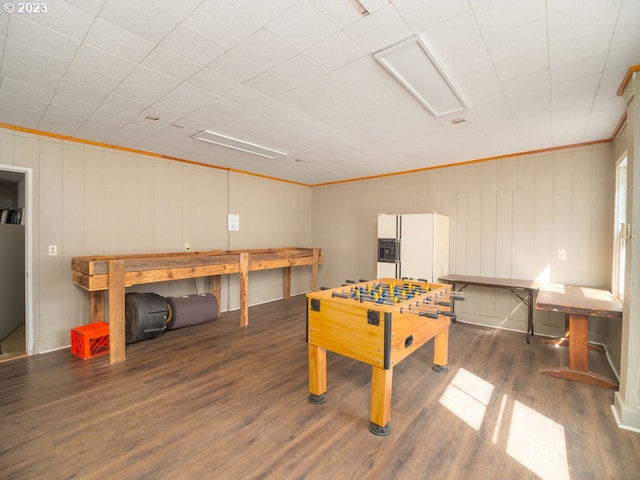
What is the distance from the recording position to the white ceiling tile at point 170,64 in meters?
1.99

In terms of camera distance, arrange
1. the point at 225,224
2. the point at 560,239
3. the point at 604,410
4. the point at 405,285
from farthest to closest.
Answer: the point at 225,224 < the point at 560,239 < the point at 405,285 < the point at 604,410

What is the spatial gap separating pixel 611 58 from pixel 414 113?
136cm

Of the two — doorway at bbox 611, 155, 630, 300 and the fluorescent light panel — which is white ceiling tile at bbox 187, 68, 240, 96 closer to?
the fluorescent light panel

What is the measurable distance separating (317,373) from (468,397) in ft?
4.23

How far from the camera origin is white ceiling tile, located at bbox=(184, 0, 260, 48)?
160cm

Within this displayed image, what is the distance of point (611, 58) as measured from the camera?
2.00 m

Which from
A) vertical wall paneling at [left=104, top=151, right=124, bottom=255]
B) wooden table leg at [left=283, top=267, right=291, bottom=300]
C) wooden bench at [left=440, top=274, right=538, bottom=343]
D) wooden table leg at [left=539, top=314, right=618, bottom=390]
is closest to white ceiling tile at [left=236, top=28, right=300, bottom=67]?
vertical wall paneling at [left=104, top=151, right=124, bottom=255]

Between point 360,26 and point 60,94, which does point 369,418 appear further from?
point 60,94

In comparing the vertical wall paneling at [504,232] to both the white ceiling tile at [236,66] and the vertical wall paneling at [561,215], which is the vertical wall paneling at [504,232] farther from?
the white ceiling tile at [236,66]

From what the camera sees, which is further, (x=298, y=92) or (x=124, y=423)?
(x=298, y=92)

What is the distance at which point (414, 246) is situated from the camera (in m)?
4.58

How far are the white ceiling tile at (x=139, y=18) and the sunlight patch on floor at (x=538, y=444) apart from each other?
10.7 feet

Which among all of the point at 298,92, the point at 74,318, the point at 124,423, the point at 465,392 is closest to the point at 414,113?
the point at 298,92

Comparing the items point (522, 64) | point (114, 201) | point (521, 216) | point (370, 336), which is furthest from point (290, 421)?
point (521, 216)
